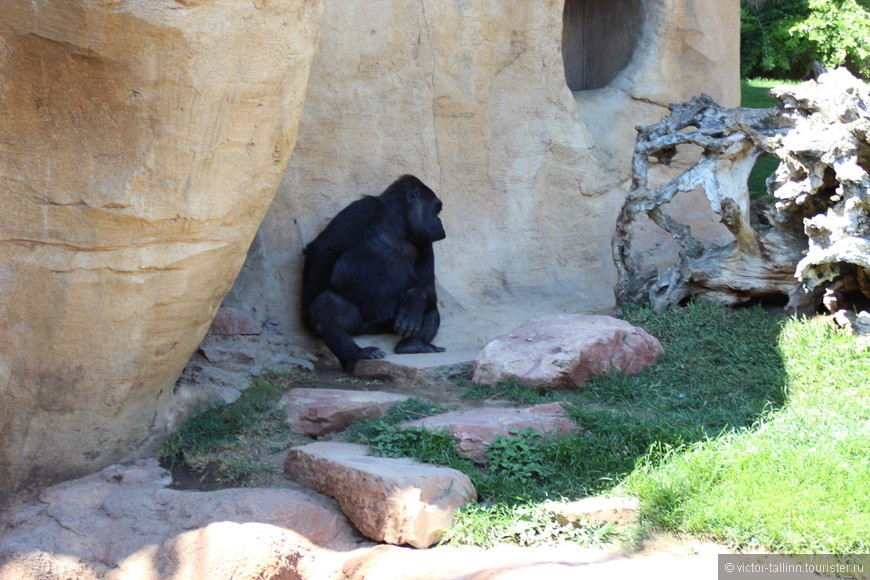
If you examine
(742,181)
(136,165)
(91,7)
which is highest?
(91,7)

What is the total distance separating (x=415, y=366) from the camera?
5617 mm

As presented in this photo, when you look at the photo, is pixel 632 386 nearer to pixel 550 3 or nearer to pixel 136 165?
pixel 136 165

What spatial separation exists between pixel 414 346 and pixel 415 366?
A: 0.77 metres

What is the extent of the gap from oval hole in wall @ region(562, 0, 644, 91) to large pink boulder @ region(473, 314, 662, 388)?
403 cm

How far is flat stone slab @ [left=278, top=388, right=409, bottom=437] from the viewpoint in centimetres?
469

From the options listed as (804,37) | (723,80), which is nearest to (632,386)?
(723,80)

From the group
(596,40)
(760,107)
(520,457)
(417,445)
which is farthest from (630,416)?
(760,107)

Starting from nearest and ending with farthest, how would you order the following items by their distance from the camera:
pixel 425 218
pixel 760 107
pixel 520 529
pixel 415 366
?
pixel 520 529 → pixel 415 366 → pixel 425 218 → pixel 760 107

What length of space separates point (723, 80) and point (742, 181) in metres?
2.53

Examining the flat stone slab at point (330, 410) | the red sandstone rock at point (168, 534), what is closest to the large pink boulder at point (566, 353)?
the flat stone slab at point (330, 410)

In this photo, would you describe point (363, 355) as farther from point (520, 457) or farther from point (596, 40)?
point (596, 40)

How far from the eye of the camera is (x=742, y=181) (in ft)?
20.8

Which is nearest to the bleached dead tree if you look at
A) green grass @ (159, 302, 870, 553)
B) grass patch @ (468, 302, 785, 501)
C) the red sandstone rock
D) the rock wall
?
grass patch @ (468, 302, 785, 501)

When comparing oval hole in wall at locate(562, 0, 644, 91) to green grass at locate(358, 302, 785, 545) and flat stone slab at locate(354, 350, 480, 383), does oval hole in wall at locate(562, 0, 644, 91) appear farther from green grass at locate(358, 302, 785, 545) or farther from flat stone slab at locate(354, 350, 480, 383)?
flat stone slab at locate(354, 350, 480, 383)
